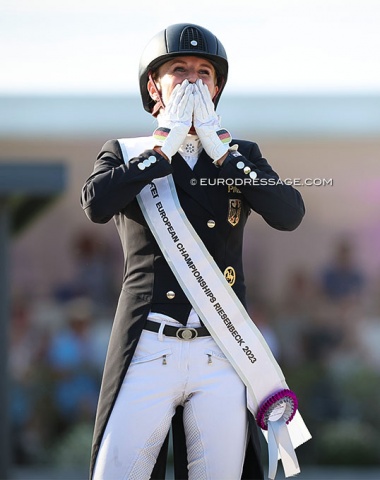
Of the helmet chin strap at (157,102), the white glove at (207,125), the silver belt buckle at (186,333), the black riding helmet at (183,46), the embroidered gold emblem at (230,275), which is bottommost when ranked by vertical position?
the silver belt buckle at (186,333)

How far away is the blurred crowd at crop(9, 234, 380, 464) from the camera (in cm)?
984

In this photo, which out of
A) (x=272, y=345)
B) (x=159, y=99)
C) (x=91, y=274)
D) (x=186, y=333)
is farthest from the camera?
(x=91, y=274)

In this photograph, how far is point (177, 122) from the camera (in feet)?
11.7

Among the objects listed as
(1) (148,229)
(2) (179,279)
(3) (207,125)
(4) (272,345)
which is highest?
(3) (207,125)

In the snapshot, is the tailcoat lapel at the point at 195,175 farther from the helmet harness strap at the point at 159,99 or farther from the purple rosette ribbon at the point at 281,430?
the purple rosette ribbon at the point at 281,430

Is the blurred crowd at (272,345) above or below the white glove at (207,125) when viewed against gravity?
below

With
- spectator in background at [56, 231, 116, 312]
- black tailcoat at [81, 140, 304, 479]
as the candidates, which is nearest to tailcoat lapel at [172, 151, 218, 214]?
black tailcoat at [81, 140, 304, 479]

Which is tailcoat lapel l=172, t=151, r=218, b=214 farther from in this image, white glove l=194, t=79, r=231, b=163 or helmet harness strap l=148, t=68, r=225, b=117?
helmet harness strap l=148, t=68, r=225, b=117

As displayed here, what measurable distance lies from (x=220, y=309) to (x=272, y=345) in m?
5.50

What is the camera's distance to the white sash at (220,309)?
11.8ft

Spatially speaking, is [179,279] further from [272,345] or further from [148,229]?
[272,345]

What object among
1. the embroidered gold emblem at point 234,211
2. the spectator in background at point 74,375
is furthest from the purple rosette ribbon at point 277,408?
the spectator in background at point 74,375

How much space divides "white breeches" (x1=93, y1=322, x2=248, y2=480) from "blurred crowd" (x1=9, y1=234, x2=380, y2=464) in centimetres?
558

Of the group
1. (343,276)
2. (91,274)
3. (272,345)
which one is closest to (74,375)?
(91,274)
